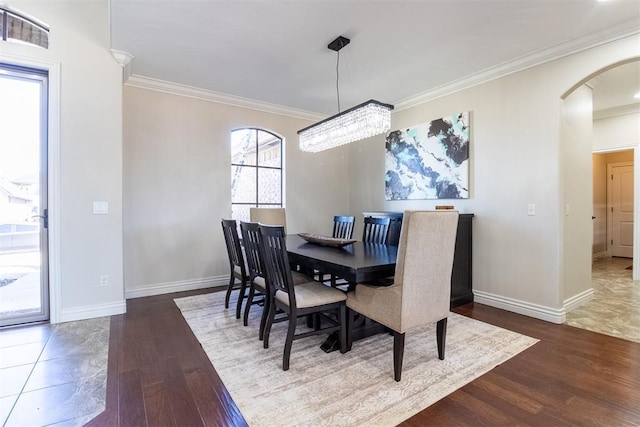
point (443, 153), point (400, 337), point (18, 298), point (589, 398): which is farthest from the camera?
point (443, 153)

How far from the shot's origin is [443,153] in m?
3.95

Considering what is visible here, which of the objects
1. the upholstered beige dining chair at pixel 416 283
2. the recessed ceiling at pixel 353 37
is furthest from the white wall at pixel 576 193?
the upholstered beige dining chair at pixel 416 283

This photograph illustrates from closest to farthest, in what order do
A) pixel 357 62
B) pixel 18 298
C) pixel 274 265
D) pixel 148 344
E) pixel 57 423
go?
pixel 57 423, pixel 274 265, pixel 148 344, pixel 18 298, pixel 357 62

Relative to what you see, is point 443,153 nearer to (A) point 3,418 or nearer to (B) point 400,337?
(B) point 400,337

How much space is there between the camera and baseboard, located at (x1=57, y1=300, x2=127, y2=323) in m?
2.95

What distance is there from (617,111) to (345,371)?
19.2 ft

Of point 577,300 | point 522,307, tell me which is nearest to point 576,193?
point 577,300

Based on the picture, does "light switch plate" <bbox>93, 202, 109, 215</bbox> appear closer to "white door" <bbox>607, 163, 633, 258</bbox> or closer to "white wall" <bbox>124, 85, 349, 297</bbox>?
"white wall" <bbox>124, 85, 349, 297</bbox>

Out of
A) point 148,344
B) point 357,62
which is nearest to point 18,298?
point 148,344

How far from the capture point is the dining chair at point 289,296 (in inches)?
82.4

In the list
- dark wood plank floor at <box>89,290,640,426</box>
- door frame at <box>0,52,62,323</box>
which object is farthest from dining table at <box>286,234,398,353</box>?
door frame at <box>0,52,62,323</box>

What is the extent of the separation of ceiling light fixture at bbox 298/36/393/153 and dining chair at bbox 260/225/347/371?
1.33 meters

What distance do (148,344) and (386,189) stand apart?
145 inches

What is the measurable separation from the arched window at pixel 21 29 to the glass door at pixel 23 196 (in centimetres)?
27
